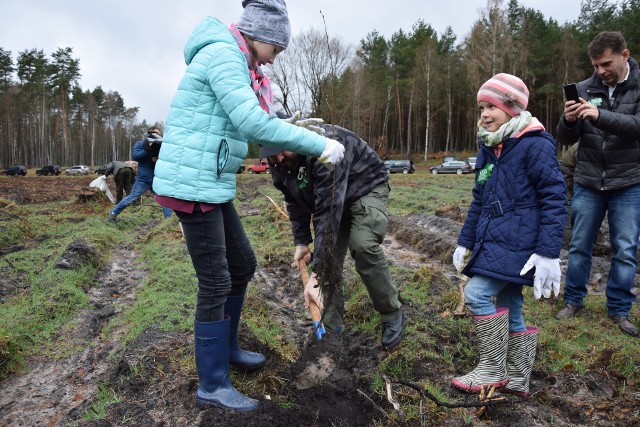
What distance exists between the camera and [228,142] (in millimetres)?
2238

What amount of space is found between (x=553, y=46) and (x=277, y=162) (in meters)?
40.7

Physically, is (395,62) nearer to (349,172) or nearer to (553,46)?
(553,46)

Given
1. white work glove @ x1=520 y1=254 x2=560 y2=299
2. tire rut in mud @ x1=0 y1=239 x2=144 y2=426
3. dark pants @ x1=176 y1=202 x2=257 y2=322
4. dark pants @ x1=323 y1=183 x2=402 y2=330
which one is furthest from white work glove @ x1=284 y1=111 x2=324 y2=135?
tire rut in mud @ x1=0 y1=239 x2=144 y2=426

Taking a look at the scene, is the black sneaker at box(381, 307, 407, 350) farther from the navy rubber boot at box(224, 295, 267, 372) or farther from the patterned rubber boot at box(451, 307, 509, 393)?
the navy rubber boot at box(224, 295, 267, 372)

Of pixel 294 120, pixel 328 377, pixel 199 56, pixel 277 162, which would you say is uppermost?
pixel 199 56

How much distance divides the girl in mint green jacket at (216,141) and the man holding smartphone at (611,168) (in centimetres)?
226

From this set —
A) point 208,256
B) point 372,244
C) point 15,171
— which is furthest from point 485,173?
point 15,171

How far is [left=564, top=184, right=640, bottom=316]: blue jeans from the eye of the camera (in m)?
3.49

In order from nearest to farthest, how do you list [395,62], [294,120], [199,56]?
[199,56], [294,120], [395,62]

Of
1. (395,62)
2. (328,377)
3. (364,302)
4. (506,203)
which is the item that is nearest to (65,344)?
(328,377)

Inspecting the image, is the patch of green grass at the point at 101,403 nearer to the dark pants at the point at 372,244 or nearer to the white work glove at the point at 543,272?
the dark pants at the point at 372,244

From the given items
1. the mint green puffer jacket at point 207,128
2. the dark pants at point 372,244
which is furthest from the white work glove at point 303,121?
the dark pants at point 372,244

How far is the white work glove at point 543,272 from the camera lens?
7.64ft

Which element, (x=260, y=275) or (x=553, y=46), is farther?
(x=553, y=46)
